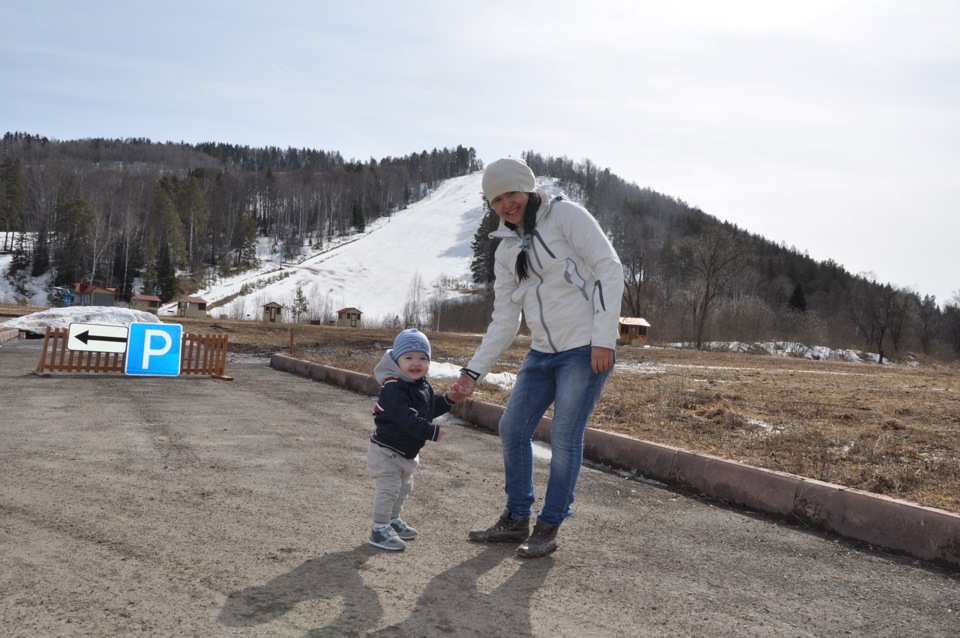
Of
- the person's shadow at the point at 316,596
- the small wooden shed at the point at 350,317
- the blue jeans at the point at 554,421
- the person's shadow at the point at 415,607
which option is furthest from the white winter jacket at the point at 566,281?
the small wooden shed at the point at 350,317

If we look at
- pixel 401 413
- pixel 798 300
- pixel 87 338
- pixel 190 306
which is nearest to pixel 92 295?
pixel 190 306

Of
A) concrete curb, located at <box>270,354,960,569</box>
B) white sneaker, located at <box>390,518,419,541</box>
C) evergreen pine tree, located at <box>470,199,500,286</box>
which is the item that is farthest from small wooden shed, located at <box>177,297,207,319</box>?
white sneaker, located at <box>390,518,419,541</box>

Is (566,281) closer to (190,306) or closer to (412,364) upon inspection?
(412,364)

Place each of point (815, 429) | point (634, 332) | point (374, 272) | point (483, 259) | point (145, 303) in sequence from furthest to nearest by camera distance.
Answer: point (483, 259), point (374, 272), point (145, 303), point (634, 332), point (815, 429)

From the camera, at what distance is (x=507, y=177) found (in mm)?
3816

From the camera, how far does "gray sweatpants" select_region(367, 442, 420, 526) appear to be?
3691 millimetres

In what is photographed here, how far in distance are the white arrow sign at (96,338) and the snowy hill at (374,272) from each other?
182 feet

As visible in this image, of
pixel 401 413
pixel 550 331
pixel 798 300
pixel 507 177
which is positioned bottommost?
pixel 401 413

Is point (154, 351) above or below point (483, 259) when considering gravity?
below

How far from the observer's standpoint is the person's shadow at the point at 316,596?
2.58 meters

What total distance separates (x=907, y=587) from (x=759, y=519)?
1278 millimetres

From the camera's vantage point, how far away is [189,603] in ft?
8.77

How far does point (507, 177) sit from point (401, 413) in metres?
1.40

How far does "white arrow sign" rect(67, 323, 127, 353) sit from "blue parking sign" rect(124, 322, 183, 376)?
17 cm
